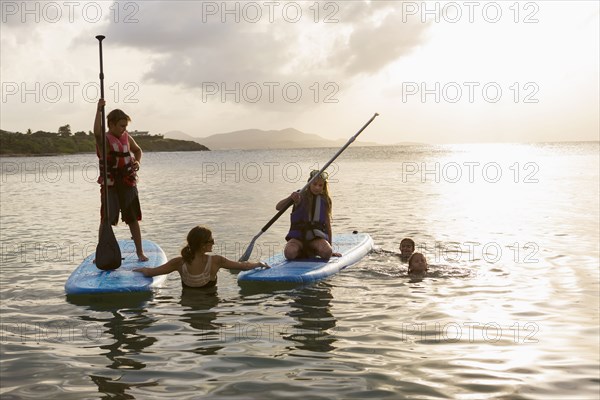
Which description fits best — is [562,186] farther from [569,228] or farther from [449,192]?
[569,228]

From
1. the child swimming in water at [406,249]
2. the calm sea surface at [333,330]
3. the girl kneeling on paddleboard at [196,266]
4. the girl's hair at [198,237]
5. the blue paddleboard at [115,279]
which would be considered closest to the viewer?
the calm sea surface at [333,330]

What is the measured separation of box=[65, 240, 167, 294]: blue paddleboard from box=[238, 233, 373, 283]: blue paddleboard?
126 cm

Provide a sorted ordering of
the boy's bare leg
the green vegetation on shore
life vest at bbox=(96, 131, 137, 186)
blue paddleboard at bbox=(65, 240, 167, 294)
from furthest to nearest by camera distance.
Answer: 1. the green vegetation on shore
2. the boy's bare leg
3. life vest at bbox=(96, 131, 137, 186)
4. blue paddleboard at bbox=(65, 240, 167, 294)

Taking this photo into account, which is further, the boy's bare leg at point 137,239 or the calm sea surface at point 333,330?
the boy's bare leg at point 137,239

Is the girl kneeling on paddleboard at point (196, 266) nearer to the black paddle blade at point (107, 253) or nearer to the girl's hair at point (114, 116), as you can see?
the black paddle blade at point (107, 253)

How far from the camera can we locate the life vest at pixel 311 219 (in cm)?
945

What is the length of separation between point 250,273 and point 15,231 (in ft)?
28.1

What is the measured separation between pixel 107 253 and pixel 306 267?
2.70 metres

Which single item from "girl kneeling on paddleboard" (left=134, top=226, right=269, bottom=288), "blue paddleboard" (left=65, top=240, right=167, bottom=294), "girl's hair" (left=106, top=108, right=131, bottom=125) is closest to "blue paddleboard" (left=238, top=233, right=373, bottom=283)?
"girl kneeling on paddleboard" (left=134, top=226, right=269, bottom=288)

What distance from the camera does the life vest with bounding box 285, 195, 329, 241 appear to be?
9.45 m

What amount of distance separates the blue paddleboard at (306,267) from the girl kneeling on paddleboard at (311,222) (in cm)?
19

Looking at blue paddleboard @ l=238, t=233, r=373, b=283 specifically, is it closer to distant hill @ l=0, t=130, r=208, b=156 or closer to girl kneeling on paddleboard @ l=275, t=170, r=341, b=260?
girl kneeling on paddleboard @ l=275, t=170, r=341, b=260

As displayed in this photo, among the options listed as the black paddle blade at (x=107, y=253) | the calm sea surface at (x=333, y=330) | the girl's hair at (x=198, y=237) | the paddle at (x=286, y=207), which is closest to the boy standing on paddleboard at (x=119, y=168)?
the black paddle blade at (x=107, y=253)

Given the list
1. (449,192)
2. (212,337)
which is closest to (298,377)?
(212,337)
